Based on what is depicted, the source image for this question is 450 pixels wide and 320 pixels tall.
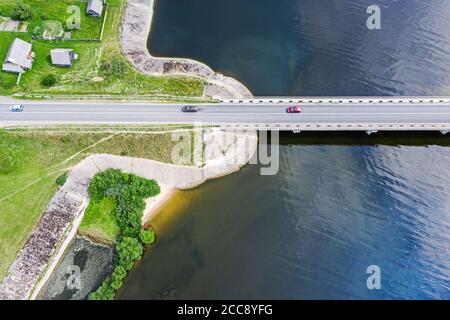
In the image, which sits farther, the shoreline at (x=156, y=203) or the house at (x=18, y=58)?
the house at (x=18, y=58)

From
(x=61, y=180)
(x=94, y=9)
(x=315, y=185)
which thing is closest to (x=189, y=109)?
(x=61, y=180)

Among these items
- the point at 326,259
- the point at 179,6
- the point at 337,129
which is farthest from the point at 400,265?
the point at 179,6

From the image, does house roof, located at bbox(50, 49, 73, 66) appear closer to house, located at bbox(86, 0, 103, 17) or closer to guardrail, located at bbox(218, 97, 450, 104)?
house, located at bbox(86, 0, 103, 17)

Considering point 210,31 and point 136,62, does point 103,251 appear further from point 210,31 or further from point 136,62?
point 210,31

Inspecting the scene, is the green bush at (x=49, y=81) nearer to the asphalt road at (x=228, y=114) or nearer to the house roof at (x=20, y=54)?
the asphalt road at (x=228, y=114)

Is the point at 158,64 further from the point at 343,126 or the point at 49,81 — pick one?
the point at 343,126

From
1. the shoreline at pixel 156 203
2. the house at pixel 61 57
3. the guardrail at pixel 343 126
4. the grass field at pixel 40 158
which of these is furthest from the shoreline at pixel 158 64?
the shoreline at pixel 156 203
